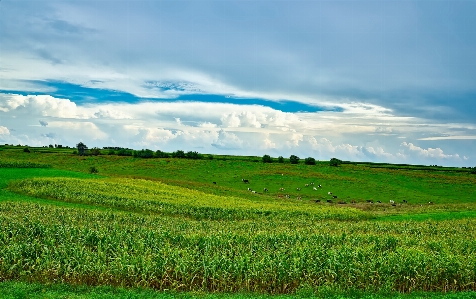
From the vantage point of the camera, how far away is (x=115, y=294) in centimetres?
1427

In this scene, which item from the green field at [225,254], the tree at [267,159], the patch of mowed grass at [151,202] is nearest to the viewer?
the green field at [225,254]

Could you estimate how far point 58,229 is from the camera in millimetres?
20984

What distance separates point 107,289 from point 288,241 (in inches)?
412

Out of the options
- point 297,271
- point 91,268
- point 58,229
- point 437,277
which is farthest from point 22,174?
point 437,277

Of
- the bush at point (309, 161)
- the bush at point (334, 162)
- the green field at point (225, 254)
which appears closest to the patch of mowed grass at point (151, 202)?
the green field at point (225, 254)

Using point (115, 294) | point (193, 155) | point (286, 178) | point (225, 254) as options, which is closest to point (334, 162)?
point (286, 178)

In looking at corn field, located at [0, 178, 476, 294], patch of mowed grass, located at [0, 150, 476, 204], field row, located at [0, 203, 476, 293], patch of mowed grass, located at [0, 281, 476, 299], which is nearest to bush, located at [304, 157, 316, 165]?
patch of mowed grass, located at [0, 150, 476, 204]

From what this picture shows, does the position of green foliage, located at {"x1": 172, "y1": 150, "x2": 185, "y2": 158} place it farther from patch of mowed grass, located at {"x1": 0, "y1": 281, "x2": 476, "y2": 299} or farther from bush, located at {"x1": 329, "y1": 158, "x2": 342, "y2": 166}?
patch of mowed grass, located at {"x1": 0, "y1": 281, "x2": 476, "y2": 299}

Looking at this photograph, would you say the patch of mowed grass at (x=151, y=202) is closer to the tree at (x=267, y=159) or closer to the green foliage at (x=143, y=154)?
the green foliage at (x=143, y=154)

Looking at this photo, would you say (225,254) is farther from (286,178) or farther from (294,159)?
(294,159)

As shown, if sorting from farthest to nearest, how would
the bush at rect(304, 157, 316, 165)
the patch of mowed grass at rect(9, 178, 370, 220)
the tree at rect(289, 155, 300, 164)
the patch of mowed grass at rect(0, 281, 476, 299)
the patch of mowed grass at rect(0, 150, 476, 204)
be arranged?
the tree at rect(289, 155, 300, 164) < the bush at rect(304, 157, 316, 165) < the patch of mowed grass at rect(0, 150, 476, 204) < the patch of mowed grass at rect(9, 178, 370, 220) < the patch of mowed grass at rect(0, 281, 476, 299)

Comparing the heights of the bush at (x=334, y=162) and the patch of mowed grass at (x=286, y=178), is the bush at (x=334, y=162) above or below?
above

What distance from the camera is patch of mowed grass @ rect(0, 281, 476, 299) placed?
45.9 feet

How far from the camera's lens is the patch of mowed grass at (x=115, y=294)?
14.0 meters
